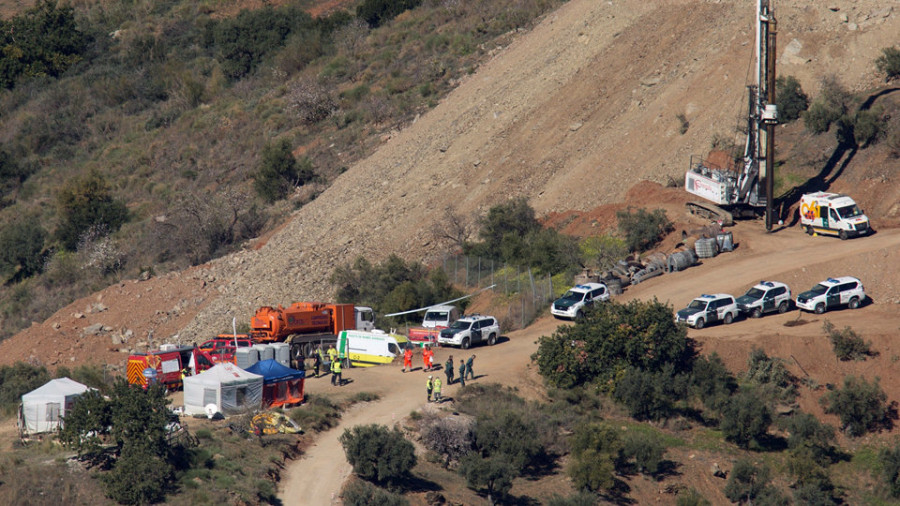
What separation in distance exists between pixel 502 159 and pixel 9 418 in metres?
33.6

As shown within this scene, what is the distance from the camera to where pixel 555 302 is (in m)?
49.8

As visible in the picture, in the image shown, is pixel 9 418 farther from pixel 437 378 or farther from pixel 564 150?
pixel 564 150

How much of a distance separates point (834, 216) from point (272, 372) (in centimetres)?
2856

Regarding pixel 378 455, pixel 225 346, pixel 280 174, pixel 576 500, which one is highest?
pixel 280 174

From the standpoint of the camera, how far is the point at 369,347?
155 feet

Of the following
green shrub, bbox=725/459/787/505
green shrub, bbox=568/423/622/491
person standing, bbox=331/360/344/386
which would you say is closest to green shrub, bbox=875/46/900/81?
green shrub, bbox=725/459/787/505

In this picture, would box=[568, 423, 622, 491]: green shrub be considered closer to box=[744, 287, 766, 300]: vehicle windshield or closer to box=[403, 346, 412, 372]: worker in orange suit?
box=[403, 346, 412, 372]: worker in orange suit

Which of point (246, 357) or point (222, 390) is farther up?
point (246, 357)

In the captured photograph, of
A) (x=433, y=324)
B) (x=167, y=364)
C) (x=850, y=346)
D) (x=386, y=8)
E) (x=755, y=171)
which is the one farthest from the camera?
(x=386, y=8)

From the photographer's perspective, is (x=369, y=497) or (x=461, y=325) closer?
(x=369, y=497)

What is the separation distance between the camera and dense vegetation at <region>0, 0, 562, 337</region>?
72.4 metres

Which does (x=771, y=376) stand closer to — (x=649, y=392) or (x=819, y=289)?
(x=649, y=392)

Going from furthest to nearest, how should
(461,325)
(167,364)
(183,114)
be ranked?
(183,114) → (461,325) → (167,364)

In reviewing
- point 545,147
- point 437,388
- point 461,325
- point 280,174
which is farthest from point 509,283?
point 280,174
